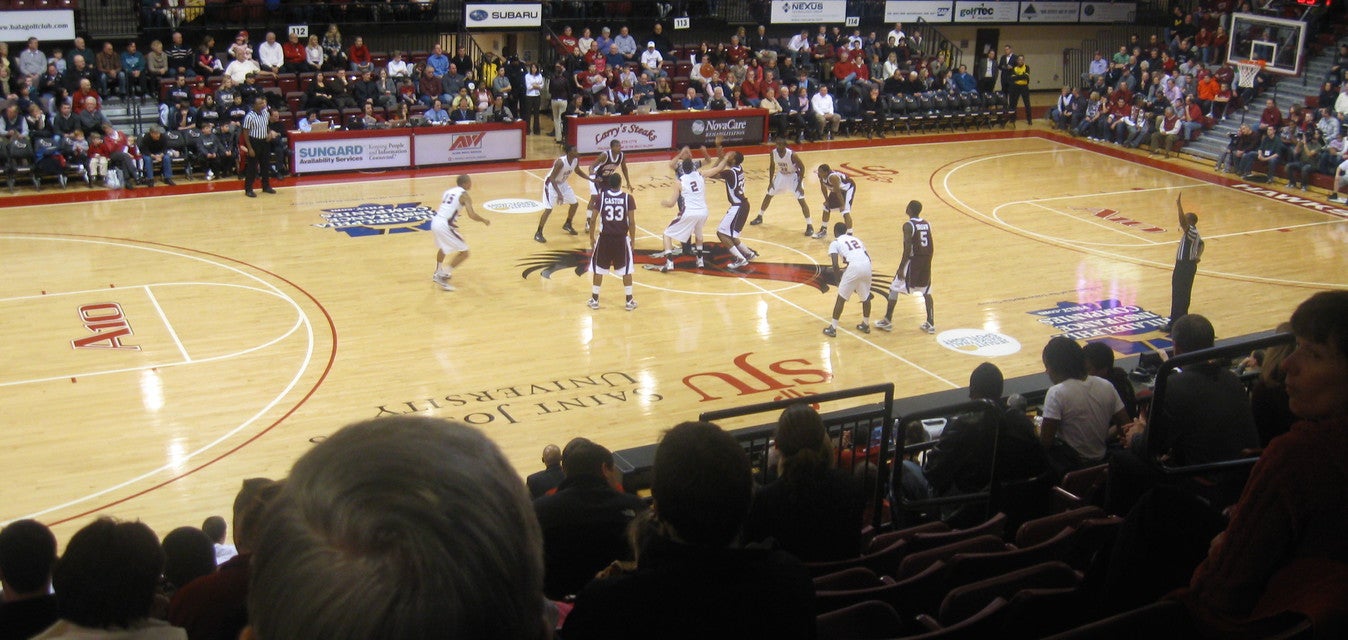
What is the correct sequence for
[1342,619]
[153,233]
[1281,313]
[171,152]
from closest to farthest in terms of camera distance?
1. [1342,619]
2. [1281,313]
3. [153,233]
4. [171,152]

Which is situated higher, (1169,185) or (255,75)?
(255,75)

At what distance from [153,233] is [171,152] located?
3.58 m

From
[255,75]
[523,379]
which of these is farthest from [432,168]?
[523,379]

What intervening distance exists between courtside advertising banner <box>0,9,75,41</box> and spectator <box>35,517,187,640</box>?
71.9ft

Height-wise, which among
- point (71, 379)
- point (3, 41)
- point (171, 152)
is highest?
point (3, 41)

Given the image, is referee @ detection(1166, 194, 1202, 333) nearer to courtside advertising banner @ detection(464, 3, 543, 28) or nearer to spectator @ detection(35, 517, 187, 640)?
spectator @ detection(35, 517, 187, 640)

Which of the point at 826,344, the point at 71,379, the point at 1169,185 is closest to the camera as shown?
the point at 71,379

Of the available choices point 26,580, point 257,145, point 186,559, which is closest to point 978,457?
point 186,559

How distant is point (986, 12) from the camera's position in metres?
32.4

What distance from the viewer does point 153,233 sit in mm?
17500

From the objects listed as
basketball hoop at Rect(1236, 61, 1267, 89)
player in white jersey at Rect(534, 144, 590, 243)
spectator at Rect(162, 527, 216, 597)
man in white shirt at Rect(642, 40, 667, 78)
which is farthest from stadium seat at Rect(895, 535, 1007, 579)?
basketball hoop at Rect(1236, 61, 1267, 89)

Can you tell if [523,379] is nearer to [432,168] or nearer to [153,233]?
[153,233]

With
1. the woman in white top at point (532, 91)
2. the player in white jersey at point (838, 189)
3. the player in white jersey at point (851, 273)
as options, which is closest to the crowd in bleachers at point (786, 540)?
the player in white jersey at point (851, 273)

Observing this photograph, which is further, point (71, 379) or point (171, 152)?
point (171, 152)
